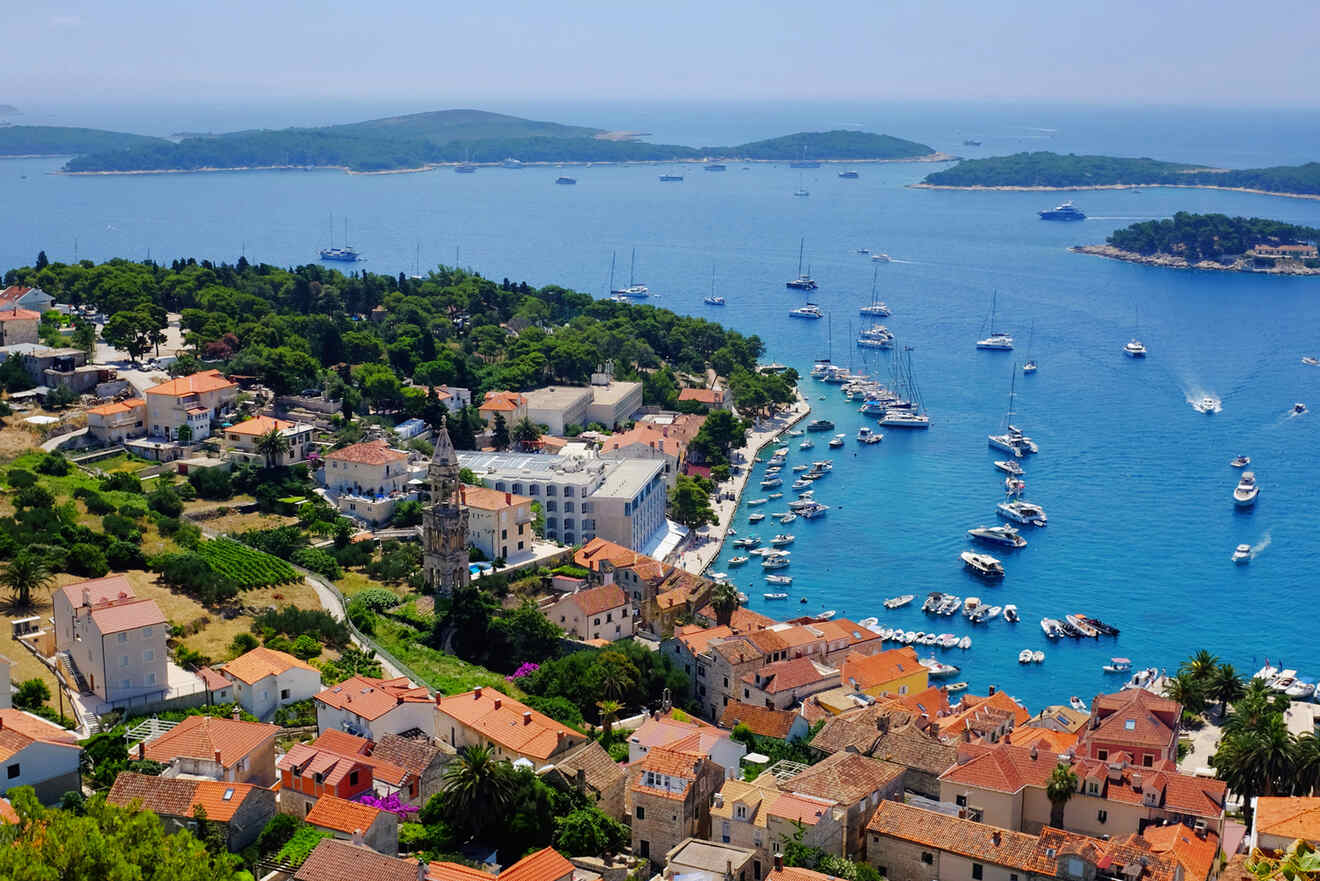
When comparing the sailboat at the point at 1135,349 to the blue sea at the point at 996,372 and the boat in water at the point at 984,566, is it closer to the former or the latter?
the blue sea at the point at 996,372

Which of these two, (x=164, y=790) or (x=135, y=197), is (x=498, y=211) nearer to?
(x=135, y=197)

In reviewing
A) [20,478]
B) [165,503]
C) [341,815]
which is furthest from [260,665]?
[20,478]

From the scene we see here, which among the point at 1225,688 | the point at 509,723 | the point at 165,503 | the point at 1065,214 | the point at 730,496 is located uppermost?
the point at 1065,214

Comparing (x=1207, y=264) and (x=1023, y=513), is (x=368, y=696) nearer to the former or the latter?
(x=1023, y=513)

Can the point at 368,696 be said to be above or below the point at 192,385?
below

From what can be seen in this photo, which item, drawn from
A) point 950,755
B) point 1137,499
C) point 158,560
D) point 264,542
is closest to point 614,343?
point 1137,499

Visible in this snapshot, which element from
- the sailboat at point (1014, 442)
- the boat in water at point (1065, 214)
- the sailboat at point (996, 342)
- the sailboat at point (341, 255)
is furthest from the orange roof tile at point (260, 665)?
the boat in water at point (1065, 214)
